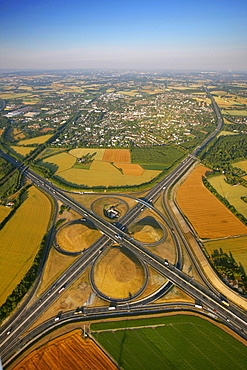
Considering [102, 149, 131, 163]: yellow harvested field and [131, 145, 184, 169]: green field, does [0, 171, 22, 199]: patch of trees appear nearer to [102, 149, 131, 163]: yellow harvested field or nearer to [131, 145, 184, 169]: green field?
[102, 149, 131, 163]: yellow harvested field

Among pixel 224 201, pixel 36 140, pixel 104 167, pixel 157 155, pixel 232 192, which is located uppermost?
pixel 36 140

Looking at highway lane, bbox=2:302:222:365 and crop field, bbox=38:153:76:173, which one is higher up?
crop field, bbox=38:153:76:173

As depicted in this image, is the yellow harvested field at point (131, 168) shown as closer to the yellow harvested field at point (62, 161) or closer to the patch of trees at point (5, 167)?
the yellow harvested field at point (62, 161)

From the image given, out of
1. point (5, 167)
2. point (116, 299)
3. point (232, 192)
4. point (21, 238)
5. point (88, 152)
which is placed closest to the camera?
point (116, 299)

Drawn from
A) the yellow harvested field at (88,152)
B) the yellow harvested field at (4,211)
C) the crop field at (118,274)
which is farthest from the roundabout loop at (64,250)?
the yellow harvested field at (88,152)

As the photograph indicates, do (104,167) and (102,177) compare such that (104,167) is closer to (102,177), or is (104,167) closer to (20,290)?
(102,177)

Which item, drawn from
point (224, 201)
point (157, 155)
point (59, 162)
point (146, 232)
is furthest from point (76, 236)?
point (157, 155)

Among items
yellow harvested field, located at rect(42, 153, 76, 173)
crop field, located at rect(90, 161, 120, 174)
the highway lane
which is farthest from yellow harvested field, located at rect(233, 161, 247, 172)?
yellow harvested field, located at rect(42, 153, 76, 173)
